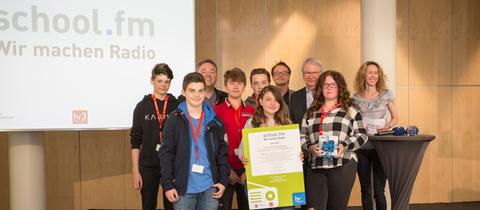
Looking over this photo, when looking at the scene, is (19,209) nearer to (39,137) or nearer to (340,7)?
(39,137)

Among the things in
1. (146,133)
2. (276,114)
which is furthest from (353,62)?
(146,133)

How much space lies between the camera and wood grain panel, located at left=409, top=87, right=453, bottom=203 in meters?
5.60

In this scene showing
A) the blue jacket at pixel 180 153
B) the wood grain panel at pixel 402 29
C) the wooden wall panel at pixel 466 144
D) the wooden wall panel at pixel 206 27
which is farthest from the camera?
the wooden wall panel at pixel 466 144

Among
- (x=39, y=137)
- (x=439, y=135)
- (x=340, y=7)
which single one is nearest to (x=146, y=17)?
(x=39, y=137)

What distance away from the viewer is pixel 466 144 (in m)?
5.69

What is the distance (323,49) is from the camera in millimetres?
5566

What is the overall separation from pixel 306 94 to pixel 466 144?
3.47 m

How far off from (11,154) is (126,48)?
1435 millimetres

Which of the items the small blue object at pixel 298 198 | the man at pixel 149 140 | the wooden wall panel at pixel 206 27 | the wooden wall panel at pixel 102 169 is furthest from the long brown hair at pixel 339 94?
the wooden wall panel at pixel 102 169

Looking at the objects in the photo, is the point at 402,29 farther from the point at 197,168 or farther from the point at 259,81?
the point at 197,168

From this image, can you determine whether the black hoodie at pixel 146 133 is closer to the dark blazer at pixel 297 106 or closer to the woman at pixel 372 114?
the dark blazer at pixel 297 106

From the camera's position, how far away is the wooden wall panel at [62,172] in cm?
523

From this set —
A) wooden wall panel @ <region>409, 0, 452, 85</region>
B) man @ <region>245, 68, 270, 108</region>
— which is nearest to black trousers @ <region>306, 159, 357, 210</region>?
man @ <region>245, 68, 270, 108</region>

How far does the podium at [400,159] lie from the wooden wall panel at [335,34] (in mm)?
2258
